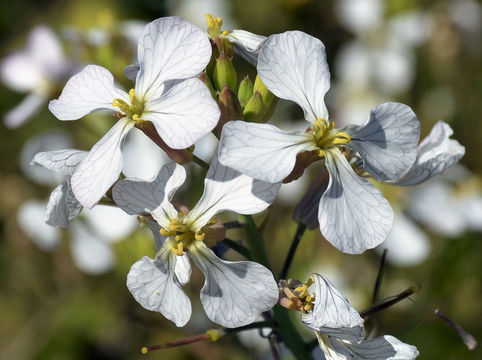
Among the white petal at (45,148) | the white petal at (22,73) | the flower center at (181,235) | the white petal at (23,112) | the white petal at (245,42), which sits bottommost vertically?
the white petal at (45,148)

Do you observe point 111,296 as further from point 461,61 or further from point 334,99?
point 461,61

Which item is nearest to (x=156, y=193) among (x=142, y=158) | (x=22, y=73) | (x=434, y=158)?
(x=434, y=158)

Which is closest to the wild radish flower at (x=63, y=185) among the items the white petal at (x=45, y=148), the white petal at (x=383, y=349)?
the white petal at (x=383, y=349)

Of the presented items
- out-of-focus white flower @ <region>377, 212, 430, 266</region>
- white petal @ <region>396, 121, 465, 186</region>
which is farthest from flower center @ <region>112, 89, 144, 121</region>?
out-of-focus white flower @ <region>377, 212, 430, 266</region>

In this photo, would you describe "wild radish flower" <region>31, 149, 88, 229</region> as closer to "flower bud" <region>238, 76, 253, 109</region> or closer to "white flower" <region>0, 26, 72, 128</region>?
"flower bud" <region>238, 76, 253, 109</region>

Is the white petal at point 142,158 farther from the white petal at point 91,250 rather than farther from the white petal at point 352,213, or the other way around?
the white petal at point 352,213

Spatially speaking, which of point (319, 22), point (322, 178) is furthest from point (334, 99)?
point (322, 178)
